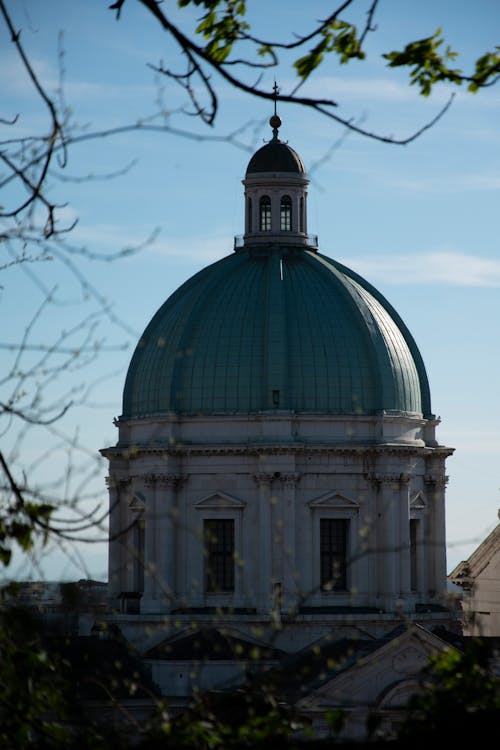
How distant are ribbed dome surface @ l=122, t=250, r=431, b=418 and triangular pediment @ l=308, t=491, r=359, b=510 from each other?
2.98 m

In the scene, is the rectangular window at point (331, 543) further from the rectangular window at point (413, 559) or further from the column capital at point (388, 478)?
the rectangular window at point (413, 559)

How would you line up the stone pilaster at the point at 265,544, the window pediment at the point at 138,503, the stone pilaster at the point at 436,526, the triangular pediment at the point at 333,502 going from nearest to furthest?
the stone pilaster at the point at 265,544, the triangular pediment at the point at 333,502, the window pediment at the point at 138,503, the stone pilaster at the point at 436,526

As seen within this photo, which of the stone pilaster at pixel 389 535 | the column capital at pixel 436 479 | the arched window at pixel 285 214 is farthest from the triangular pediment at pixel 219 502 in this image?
the arched window at pixel 285 214

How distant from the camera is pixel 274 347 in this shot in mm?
68688

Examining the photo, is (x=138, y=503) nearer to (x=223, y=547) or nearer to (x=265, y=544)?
(x=223, y=547)

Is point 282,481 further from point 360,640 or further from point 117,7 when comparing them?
point 117,7

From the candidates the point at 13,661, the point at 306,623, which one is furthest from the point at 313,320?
the point at 13,661

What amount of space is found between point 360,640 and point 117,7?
48746 millimetres

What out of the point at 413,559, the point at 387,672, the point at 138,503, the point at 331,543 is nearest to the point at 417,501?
the point at 413,559

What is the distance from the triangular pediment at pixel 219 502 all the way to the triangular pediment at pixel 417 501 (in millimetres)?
6583

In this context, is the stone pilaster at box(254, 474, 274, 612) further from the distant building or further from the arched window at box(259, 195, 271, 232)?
the distant building

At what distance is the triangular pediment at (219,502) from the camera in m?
67.6

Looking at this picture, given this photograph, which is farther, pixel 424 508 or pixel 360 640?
pixel 424 508

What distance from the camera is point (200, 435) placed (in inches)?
2697
